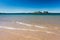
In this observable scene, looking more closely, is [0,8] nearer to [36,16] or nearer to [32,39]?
[36,16]

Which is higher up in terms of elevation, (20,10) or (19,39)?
(20,10)

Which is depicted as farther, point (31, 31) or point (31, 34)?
point (31, 31)

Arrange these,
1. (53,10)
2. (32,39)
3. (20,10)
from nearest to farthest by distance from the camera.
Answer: (32,39) → (53,10) → (20,10)

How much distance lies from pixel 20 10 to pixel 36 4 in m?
0.36

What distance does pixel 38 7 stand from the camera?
249 cm

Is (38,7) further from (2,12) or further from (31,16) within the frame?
(2,12)

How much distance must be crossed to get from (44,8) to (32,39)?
4.42ft

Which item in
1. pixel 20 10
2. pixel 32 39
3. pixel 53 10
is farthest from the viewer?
pixel 20 10

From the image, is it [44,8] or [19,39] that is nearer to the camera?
[19,39]

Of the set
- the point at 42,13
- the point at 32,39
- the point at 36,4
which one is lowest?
the point at 32,39

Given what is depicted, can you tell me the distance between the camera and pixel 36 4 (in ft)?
8.15

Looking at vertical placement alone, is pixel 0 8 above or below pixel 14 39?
above

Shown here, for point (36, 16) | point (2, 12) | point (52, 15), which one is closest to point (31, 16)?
point (36, 16)

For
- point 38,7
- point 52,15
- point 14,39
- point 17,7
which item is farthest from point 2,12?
point 14,39
